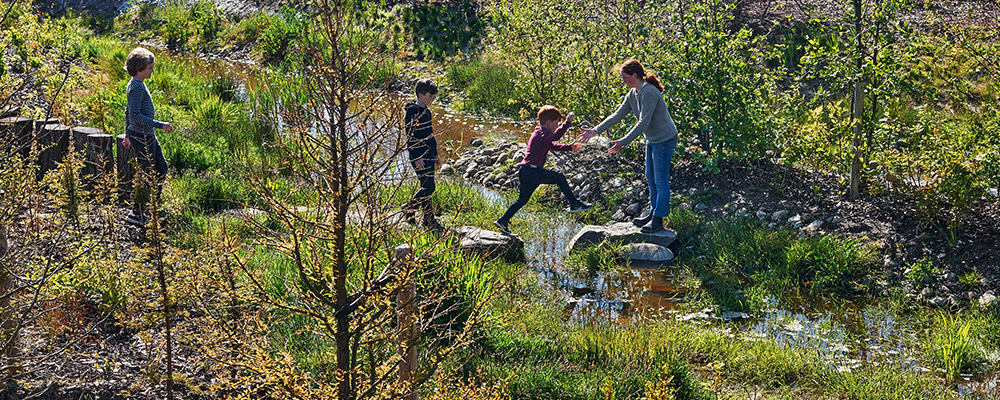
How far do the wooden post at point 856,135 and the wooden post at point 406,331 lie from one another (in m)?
5.07

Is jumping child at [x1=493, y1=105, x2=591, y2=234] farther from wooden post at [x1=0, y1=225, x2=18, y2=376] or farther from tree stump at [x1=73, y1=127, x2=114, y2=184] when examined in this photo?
wooden post at [x1=0, y1=225, x2=18, y2=376]

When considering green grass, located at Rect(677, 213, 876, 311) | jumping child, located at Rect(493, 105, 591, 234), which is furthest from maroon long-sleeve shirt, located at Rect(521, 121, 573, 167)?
green grass, located at Rect(677, 213, 876, 311)

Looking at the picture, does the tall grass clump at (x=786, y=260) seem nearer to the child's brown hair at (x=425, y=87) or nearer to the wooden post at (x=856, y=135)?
the wooden post at (x=856, y=135)

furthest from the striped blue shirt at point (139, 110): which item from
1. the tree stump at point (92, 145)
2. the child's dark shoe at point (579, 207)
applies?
the child's dark shoe at point (579, 207)

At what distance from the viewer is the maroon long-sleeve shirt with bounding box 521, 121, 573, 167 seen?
7.65 metres

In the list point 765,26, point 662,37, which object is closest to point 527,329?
point 662,37

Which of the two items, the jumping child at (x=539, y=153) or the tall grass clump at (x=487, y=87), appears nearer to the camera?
the jumping child at (x=539, y=153)

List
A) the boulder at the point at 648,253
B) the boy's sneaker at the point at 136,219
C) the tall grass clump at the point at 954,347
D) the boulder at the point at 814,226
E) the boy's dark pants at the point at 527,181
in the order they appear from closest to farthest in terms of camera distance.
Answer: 1. the tall grass clump at the point at 954,347
2. the boy's sneaker at the point at 136,219
3. the boulder at the point at 814,226
4. the boulder at the point at 648,253
5. the boy's dark pants at the point at 527,181

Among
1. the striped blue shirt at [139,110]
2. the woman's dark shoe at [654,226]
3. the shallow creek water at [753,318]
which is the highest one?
the striped blue shirt at [139,110]

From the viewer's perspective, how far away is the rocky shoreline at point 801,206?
6.36 meters

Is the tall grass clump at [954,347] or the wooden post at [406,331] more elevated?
the wooden post at [406,331]

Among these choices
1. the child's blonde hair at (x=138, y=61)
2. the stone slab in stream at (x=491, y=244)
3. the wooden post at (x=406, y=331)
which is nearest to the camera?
the wooden post at (x=406, y=331)

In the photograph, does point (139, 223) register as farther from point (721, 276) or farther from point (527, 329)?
point (721, 276)

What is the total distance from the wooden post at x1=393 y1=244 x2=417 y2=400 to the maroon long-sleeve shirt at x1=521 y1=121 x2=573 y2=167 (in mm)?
4220
